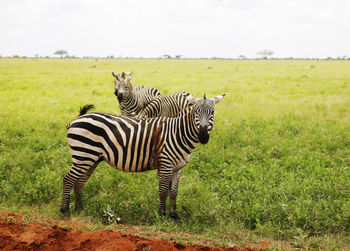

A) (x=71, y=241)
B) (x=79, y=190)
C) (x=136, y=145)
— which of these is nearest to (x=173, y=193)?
(x=136, y=145)

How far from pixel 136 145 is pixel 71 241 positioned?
6.70 feet

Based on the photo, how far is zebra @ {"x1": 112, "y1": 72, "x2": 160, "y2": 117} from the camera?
11273 mm

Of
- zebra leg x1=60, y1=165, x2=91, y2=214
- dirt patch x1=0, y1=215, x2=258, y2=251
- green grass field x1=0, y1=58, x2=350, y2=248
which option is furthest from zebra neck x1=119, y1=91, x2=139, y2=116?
dirt patch x1=0, y1=215, x2=258, y2=251

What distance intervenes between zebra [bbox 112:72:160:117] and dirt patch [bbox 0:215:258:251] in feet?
22.5

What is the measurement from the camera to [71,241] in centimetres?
459

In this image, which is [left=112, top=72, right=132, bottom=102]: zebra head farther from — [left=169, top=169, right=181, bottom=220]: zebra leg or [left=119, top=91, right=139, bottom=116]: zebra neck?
[left=169, top=169, right=181, bottom=220]: zebra leg

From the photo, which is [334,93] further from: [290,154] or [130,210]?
[130,210]

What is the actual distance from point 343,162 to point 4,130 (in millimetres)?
10119

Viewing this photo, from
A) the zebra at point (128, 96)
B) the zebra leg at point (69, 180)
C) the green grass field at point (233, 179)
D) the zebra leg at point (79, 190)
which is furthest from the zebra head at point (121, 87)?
the zebra leg at point (69, 180)

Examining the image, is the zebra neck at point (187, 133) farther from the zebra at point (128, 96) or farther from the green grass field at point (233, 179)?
the zebra at point (128, 96)

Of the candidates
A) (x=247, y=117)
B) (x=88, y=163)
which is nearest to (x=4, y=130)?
(x=88, y=163)

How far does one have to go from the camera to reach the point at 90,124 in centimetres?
593

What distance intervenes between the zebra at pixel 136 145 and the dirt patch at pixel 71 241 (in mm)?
1340

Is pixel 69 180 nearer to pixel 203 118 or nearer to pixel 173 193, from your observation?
pixel 173 193
